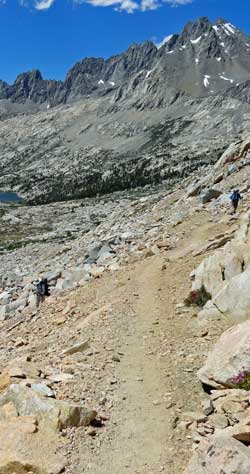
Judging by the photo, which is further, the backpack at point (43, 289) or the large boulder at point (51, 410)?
the backpack at point (43, 289)

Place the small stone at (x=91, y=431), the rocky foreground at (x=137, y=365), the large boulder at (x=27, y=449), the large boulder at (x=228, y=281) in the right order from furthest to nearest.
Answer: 1. the large boulder at (x=228, y=281)
2. the small stone at (x=91, y=431)
3. the rocky foreground at (x=137, y=365)
4. the large boulder at (x=27, y=449)

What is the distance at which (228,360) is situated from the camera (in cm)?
1271

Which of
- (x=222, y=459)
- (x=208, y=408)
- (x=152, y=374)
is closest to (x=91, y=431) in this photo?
(x=208, y=408)

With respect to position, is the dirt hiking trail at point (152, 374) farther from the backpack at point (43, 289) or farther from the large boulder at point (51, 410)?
the backpack at point (43, 289)

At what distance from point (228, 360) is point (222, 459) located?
151 inches

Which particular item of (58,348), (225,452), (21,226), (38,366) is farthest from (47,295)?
(21,226)

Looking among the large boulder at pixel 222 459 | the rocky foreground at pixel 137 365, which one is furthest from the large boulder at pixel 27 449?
the large boulder at pixel 222 459

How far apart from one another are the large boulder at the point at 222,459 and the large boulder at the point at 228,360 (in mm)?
2974

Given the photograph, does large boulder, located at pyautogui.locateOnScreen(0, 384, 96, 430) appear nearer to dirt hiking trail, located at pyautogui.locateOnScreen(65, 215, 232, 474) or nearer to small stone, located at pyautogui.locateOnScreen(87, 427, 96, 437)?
small stone, located at pyautogui.locateOnScreen(87, 427, 96, 437)

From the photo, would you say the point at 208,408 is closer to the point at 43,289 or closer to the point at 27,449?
the point at 27,449

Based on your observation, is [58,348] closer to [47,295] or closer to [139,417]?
[139,417]

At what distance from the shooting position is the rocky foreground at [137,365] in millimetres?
10961

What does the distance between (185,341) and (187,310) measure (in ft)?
9.32

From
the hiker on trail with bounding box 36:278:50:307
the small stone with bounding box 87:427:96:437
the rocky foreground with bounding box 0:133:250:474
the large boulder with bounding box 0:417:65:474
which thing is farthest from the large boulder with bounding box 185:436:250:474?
the hiker on trail with bounding box 36:278:50:307
